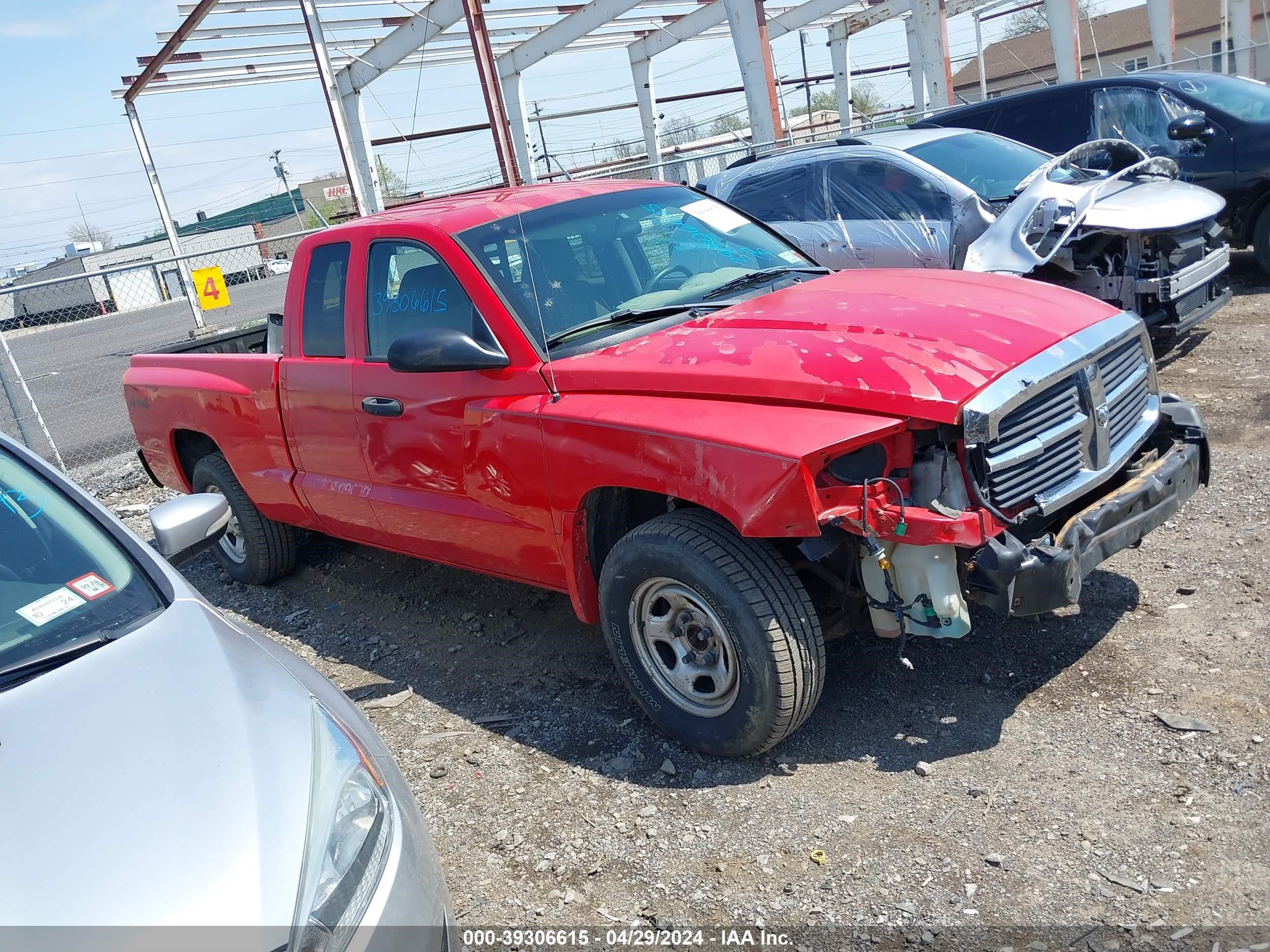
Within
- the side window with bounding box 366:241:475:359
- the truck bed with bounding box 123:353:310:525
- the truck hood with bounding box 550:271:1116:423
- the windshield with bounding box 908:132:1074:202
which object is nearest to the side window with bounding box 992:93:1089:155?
the windshield with bounding box 908:132:1074:202

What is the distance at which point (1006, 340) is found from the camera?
3.21 m

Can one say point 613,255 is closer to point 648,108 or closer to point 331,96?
point 331,96

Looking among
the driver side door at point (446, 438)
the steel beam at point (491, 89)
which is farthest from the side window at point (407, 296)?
the steel beam at point (491, 89)

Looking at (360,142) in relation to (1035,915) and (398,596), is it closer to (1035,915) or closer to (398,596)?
(398,596)

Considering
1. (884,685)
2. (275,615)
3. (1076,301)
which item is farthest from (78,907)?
(275,615)

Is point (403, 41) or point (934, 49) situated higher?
point (403, 41)

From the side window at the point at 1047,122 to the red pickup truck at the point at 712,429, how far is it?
6.26 meters

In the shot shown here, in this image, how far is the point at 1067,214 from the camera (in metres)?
6.42

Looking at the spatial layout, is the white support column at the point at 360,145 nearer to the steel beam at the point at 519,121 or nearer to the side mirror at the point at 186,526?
the steel beam at the point at 519,121

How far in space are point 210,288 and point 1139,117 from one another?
42.0 feet

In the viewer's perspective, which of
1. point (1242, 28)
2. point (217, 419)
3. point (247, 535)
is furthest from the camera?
point (1242, 28)

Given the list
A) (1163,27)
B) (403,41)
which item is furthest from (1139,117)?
(1163,27)

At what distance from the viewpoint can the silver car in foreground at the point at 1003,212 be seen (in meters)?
6.44

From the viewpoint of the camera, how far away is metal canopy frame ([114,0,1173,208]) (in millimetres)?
12883
